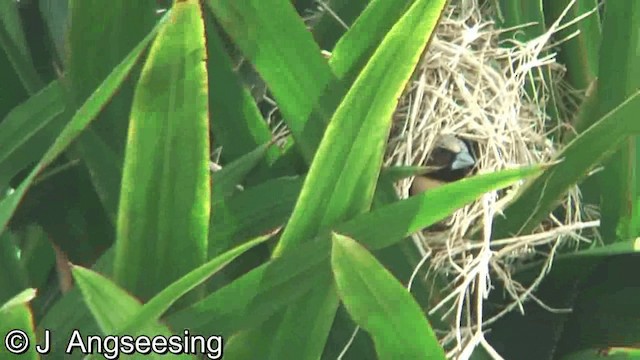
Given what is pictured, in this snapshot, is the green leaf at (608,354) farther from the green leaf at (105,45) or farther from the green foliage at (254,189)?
the green leaf at (105,45)

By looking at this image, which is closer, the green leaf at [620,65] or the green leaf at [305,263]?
the green leaf at [305,263]

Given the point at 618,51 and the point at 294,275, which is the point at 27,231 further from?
the point at 618,51

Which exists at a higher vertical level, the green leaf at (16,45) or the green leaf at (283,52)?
the green leaf at (16,45)

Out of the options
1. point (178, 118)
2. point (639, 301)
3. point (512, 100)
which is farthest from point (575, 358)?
point (178, 118)

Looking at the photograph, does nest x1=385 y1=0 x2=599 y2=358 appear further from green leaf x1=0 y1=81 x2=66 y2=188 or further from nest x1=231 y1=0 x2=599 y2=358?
green leaf x1=0 y1=81 x2=66 y2=188

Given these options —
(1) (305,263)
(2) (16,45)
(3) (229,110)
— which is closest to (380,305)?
(1) (305,263)

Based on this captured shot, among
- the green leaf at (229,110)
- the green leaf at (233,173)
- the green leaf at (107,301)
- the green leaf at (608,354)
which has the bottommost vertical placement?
the green leaf at (608,354)

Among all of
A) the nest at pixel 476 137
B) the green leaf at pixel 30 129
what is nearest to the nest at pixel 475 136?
the nest at pixel 476 137
